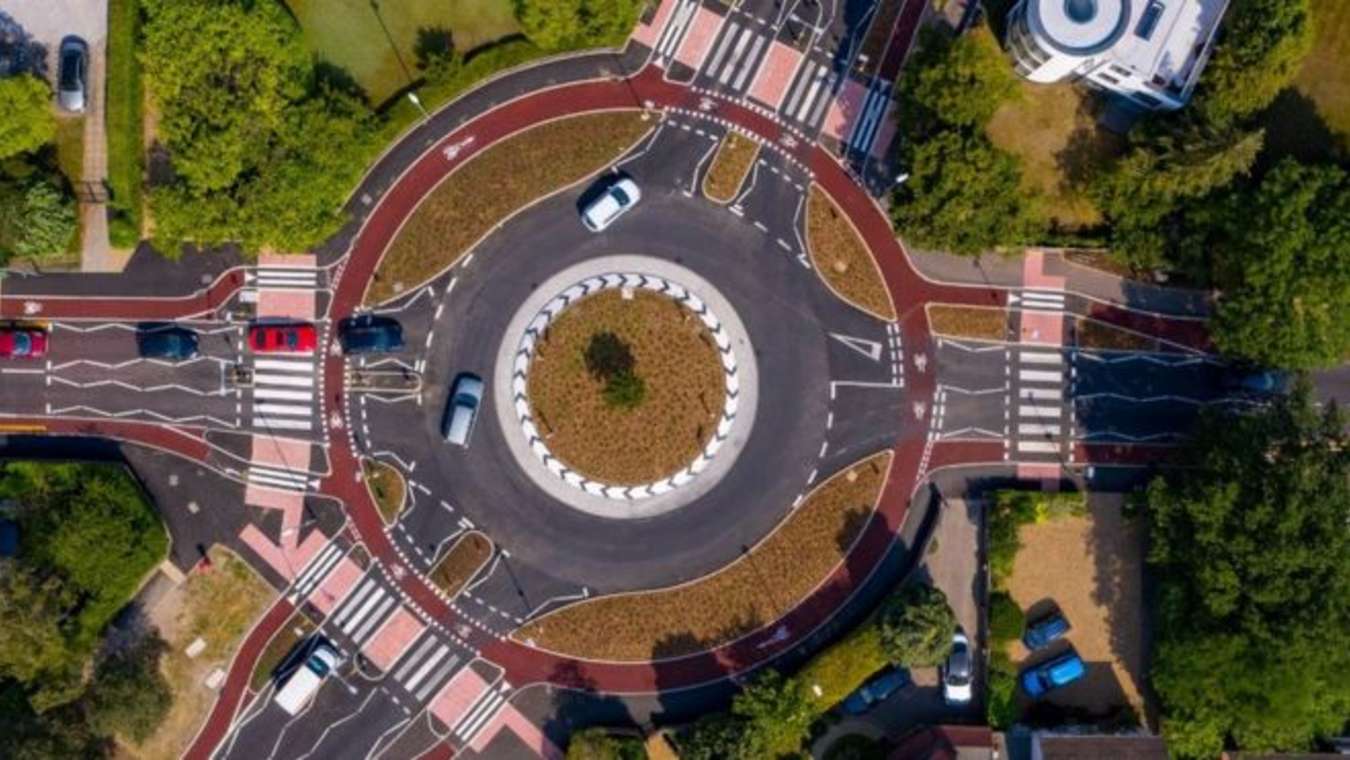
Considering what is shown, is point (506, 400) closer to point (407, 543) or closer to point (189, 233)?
point (407, 543)

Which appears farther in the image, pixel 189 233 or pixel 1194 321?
pixel 1194 321

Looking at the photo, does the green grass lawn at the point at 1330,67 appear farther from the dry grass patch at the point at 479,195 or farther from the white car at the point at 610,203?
the dry grass patch at the point at 479,195

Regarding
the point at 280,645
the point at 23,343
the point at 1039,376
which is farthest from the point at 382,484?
the point at 1039,376

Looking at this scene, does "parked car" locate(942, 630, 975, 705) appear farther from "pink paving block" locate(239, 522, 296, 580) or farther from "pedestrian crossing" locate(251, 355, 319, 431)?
"pedestrian crossing" locate(251, 355, 319, 431)

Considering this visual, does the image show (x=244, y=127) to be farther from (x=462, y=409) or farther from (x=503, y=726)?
(x=503, y=726)

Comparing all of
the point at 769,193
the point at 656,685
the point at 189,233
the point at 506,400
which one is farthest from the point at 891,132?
the point at 189,233
